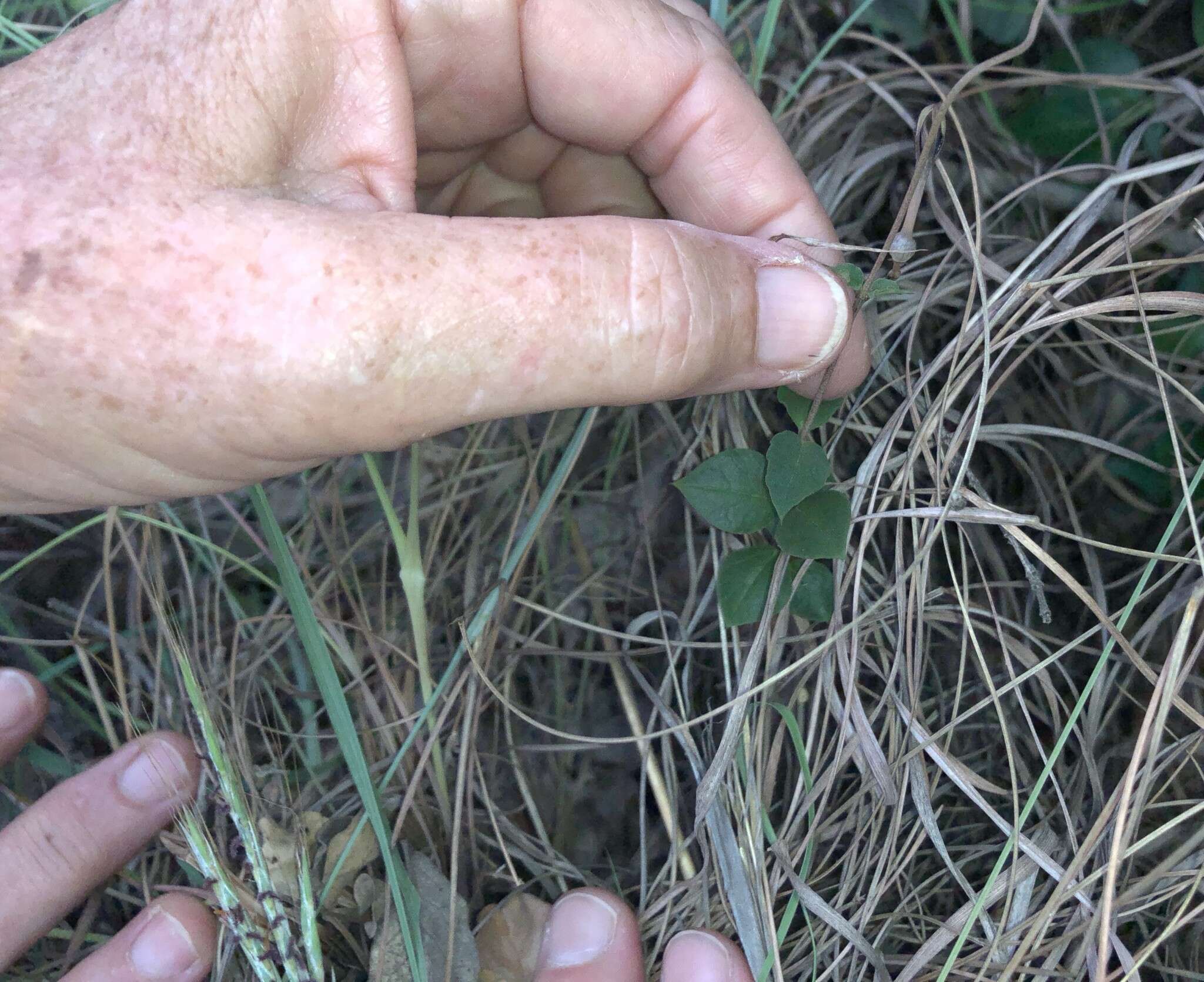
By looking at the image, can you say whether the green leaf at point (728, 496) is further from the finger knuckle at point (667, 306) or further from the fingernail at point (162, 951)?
the fingernail at point (162, 951)

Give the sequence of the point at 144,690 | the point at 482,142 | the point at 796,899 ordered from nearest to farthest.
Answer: the point at 796,899, the point at 482,142, the point at 144,690

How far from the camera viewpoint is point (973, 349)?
1.39m

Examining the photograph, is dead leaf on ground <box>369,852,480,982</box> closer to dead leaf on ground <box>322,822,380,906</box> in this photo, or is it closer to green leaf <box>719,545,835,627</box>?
dead leaf on ground <box>322,822,380,906</box>

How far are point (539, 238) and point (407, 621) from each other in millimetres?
882

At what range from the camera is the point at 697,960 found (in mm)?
1302

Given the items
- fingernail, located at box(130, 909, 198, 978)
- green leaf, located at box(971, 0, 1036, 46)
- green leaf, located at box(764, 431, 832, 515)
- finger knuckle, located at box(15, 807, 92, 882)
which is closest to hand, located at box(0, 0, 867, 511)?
green leaf, located at box(764, 431, 832, 515)

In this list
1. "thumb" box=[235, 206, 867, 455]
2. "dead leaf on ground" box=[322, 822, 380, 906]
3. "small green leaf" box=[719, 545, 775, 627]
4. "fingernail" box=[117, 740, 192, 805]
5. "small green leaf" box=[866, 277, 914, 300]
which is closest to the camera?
"thumb" box=[235, 206, 867, 455]

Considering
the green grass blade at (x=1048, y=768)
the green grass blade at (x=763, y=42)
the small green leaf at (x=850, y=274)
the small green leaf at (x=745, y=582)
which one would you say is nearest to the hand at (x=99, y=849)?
the small green leaf at (x=745, y=582)

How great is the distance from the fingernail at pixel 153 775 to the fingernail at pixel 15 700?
0.21m

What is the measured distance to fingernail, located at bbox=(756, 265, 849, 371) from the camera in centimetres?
117

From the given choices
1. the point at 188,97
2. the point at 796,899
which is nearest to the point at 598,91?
the point at 188,97

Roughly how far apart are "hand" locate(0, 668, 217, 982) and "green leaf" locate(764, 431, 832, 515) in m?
1.02

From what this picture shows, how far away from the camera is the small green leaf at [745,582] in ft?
4.12

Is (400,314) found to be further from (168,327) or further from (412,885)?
(412,885)
